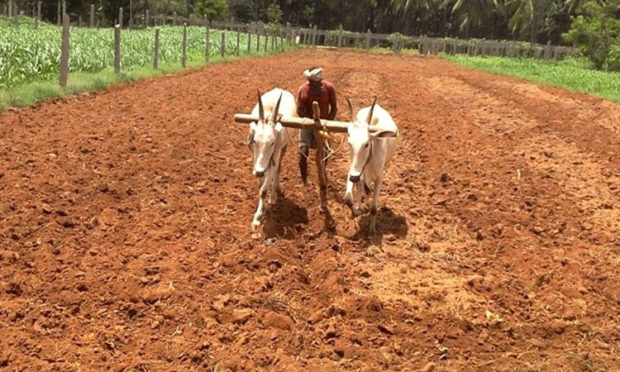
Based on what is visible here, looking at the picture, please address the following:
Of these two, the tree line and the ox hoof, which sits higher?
the tree line

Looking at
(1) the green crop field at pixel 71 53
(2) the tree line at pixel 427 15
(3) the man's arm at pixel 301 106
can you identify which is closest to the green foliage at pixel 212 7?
(2) the tree line at pixel 427 15

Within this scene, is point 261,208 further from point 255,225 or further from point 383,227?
point 383,227

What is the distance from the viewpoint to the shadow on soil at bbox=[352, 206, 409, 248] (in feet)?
22.5

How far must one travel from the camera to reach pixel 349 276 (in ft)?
19.0

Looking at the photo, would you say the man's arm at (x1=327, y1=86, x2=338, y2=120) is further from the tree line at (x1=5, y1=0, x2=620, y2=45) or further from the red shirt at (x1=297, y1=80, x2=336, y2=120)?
the tree line at (x1=5, y1=0, x2=620, y2=45)

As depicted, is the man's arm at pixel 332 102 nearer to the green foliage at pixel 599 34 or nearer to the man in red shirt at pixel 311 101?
the man in red shirt at pixel 311 101

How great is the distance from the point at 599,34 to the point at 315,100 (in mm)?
32785

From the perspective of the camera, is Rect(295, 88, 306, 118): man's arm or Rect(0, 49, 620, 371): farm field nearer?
Rect(0, 49, 620, 371): farm field

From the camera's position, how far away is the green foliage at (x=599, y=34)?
115 ft

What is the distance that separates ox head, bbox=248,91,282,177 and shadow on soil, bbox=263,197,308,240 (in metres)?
0.65

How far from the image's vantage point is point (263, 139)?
6535mm

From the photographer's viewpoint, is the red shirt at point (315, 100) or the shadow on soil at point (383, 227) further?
the red shirt at point (315, 100)

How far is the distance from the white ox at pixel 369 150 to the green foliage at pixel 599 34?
3165 centimetres

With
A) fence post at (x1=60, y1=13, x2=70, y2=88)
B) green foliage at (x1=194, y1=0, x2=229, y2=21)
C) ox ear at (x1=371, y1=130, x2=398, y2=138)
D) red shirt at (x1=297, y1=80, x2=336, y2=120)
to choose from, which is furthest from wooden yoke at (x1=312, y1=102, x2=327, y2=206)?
green foliage at (x1=194, y1=0, x2=229, y2=21)
